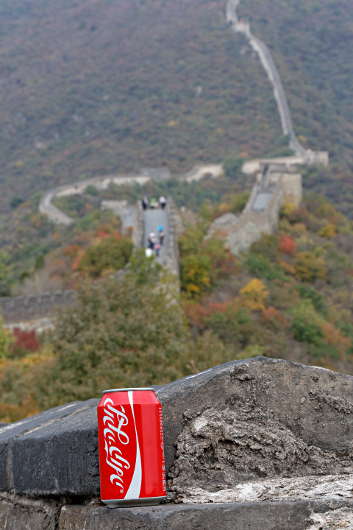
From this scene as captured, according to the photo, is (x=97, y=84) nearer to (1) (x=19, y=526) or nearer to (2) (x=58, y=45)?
(2) (x=58, y=45)

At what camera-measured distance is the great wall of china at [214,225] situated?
95.3 ft

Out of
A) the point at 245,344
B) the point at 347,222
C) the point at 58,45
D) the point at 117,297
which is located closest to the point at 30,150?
the point at 58,45

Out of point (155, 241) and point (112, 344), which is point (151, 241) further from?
point (112, 344)

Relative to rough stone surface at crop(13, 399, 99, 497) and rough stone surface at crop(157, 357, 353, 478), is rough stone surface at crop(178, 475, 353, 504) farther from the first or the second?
rough stone surface at crop(13, 399, 99, 497)

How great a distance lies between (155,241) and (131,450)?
25615mm

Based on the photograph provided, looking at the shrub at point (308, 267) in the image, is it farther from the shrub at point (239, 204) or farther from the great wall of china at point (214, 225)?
the shrub at point (239, 204)

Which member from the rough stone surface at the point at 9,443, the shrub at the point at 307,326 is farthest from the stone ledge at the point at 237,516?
the shrub at the point at 307,326

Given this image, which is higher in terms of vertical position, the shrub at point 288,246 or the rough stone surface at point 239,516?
the shrub at point 288,246

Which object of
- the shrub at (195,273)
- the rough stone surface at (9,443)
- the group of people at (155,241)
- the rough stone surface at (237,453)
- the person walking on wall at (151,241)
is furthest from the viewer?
the shrub at (195,273)

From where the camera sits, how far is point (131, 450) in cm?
208

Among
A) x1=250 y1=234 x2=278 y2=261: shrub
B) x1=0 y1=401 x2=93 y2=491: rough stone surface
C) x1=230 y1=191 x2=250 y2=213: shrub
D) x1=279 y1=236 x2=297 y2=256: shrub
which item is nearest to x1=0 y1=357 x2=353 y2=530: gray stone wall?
x1=0 y1=401 x2=93 y2=491: rough stone surface

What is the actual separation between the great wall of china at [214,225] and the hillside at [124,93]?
44.9 feet

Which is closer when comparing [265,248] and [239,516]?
[239,516]

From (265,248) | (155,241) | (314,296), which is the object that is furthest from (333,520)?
(265,248)
